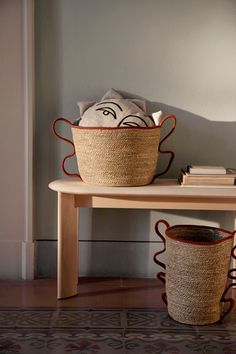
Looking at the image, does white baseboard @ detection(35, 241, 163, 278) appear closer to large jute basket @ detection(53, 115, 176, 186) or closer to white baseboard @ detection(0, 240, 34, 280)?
white baseboard @ detection(0, 240, 34, 280)

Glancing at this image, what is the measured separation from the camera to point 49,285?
279 cm

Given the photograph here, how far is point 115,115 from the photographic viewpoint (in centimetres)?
256

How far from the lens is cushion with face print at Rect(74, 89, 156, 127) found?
255cm

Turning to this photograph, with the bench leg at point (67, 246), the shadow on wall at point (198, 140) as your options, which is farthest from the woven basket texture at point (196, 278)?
the shadow on wall at point (198, 140)

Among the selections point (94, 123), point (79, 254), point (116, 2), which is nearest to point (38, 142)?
point (94, 123)

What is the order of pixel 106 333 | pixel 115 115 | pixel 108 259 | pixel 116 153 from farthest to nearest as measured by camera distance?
pixel 108 259 < pixel 115 115 < pixel 116 153 < pixel 106 333

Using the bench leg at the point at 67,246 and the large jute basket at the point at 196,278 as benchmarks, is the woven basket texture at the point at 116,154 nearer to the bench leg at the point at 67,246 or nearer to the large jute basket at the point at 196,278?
the bench leg at the point at 67,246

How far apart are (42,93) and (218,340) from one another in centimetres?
147

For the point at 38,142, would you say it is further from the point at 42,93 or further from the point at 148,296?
the point at 148,296

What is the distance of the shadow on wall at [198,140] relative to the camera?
9.27 feet

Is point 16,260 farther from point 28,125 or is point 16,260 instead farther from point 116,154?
point 116,154

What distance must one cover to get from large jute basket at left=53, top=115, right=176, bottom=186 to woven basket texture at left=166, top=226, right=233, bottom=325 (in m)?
0.35

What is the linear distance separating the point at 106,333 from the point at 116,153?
0.77 m

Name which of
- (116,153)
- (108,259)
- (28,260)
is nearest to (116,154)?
(116,153)
